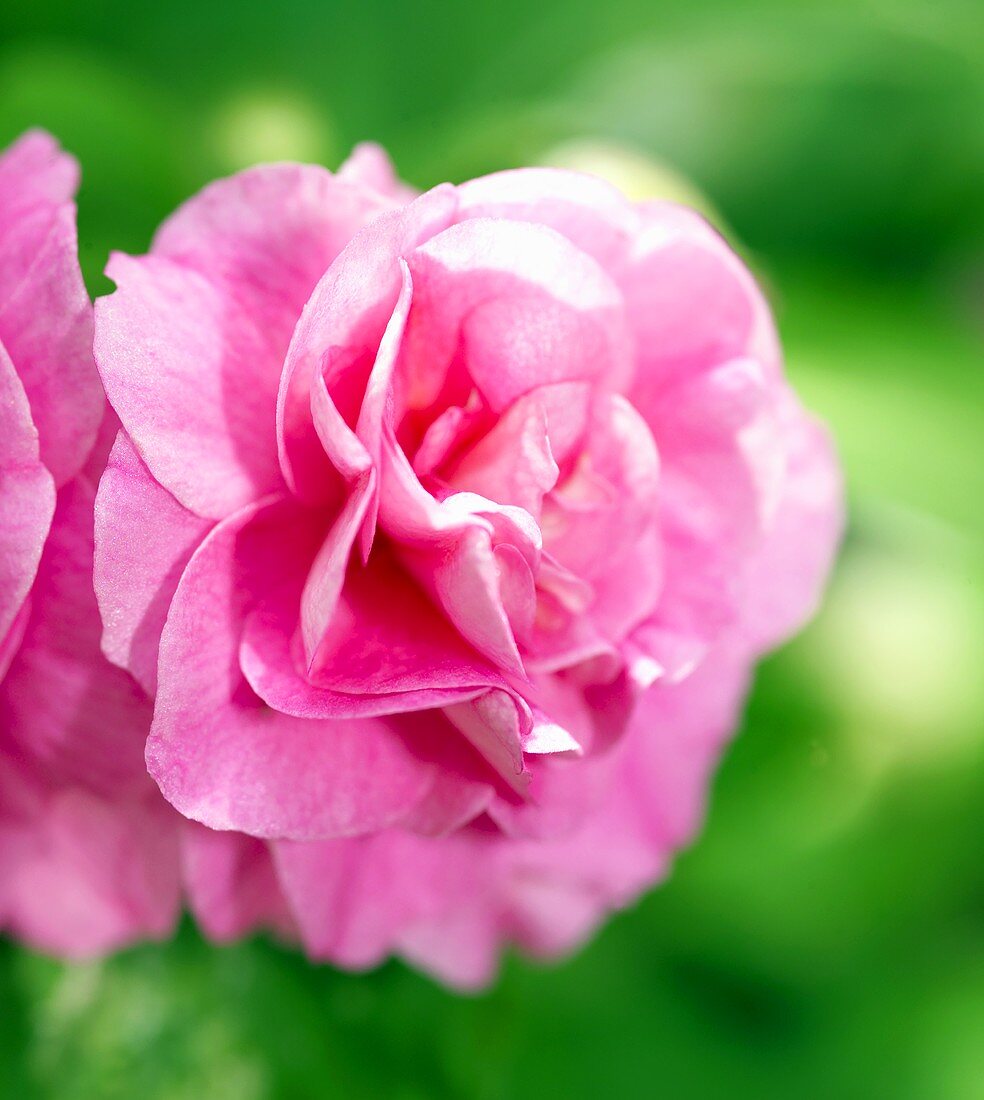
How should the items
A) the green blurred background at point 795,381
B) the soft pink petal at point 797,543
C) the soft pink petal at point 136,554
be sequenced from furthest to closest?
the green blurred background at point 795,381 < the soft pink petal at point 797,543 < the soft pink petal at point 136,554

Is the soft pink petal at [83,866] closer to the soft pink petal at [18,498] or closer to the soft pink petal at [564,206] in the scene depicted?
the soft pink petal at [18,498]

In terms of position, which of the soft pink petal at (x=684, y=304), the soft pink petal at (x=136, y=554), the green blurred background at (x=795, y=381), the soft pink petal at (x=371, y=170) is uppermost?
the soft pink petal at (x=371, y=170)

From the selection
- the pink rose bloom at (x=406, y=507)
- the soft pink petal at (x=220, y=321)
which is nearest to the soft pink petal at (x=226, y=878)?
the pink rose bloom at (x=406, y=507)

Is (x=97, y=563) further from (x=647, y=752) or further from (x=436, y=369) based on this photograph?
(x=647, y=752)

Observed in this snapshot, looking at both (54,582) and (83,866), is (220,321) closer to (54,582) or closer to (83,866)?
(54,582)

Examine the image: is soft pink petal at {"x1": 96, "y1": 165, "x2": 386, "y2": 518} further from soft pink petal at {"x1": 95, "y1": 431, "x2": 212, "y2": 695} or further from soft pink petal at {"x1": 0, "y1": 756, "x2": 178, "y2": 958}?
soft pink petal at {"x1": 0, "y1": 756, "x2": 178, "y2": 958}
